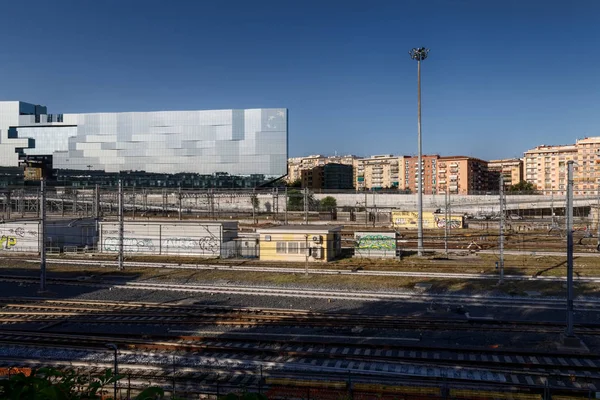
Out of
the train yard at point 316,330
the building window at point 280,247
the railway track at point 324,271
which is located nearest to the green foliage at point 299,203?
the building window at point 280,247

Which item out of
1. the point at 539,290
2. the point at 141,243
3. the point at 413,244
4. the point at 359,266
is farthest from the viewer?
the point at 413,244

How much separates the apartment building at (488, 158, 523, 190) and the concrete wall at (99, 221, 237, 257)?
83.0 m

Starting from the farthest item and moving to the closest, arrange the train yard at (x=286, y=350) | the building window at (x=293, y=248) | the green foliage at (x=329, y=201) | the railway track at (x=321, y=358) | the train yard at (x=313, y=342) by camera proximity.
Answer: the green foliage at (x=329, y=201) → the building window at (x=293, y=248) → the railway track at (x=321, y=358) → the train yard at (x=286, y=350) → the train yard at (x=313, y=342)

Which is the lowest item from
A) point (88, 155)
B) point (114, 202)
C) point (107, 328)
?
point (107, 328)

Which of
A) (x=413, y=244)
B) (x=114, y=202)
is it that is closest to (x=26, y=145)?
(x=114, y=202)

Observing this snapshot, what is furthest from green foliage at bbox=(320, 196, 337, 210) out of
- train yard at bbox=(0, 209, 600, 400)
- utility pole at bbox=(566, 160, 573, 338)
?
utility pole at bbox=(566, 160, 573, 338)

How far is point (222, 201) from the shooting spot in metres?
57.0

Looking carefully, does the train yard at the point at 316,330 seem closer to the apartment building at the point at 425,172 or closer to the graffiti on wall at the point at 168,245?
the graffiti on wall at the point at 168,245

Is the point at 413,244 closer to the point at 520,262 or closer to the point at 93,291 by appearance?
the point at 520,262

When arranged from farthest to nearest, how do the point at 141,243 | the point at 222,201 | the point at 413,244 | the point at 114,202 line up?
1. the point at 222,201
2. the point at 114,202
3. the point at 413,244
4. the point at 141,243

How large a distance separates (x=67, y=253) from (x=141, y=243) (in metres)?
3.89

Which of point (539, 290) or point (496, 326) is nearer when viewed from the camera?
point (496, 326)

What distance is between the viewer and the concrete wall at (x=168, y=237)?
74.9ft

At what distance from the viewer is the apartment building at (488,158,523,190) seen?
10044 centimetres
